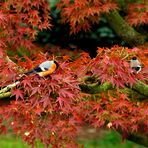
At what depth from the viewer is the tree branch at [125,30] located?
4.14 metres

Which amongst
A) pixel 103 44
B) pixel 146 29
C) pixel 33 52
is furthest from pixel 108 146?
pixel 33 52

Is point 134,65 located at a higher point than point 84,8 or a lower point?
higher

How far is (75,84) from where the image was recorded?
8.21 ft

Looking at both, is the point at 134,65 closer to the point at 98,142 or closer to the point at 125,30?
the point at 125,30

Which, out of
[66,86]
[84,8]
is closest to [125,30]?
[84,8]

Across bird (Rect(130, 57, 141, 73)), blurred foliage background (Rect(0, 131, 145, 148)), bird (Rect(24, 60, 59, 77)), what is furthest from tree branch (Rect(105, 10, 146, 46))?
blurred foliage background (Rect(0, 131, 145, 148))

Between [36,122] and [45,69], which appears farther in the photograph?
[36,122]

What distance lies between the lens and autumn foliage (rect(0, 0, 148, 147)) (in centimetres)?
250

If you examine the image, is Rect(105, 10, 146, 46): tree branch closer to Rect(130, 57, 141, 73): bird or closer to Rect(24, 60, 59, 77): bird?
Rect(130, 57, 141, 73): bird

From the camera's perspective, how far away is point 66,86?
8.10 feet

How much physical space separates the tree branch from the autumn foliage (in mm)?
108

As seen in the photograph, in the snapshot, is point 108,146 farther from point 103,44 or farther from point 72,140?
point 72,140

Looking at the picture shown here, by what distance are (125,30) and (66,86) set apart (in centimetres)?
181

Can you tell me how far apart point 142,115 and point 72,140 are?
1.86 ft
